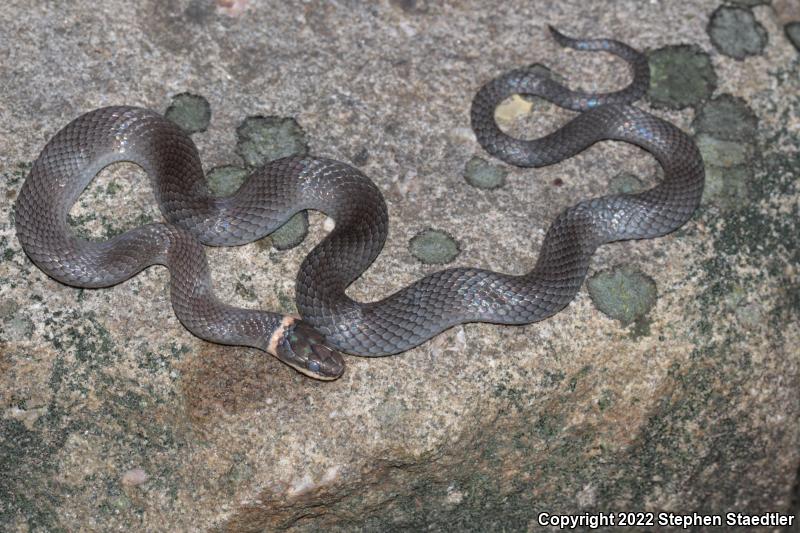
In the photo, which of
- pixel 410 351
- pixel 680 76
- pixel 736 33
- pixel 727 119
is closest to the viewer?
pixel 410 351

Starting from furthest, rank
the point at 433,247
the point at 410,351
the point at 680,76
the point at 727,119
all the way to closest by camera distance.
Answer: the point at 680,76 → the point at 727,119 → the point at 433,247 → the point at 410,351

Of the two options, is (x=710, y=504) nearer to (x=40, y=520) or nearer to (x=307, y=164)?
(x=307, y=164)

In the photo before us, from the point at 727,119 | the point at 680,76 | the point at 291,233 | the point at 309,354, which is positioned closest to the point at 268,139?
the point at 291,233

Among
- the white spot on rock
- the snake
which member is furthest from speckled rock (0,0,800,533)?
the snake

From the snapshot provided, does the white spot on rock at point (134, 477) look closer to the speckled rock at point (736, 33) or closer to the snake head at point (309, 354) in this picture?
the snake head at point (309, 354)

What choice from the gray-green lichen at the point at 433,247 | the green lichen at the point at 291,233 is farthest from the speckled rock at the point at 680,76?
the green lichen at the point at 291,233

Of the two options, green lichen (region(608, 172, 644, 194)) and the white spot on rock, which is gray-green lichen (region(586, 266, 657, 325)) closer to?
green lichen (region(608, 172, 644, 194))

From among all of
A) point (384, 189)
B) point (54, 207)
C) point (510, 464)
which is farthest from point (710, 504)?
point (54, 207)

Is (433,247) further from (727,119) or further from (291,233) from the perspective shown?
(727,119)
